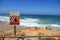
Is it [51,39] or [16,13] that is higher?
[16,13]

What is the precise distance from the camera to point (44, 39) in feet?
25.5

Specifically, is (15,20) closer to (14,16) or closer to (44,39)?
(14,16)

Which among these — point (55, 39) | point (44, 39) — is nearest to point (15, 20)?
point (44, 39)

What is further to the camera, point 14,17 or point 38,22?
point 38,22

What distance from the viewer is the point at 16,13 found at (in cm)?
574

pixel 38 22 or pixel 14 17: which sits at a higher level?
pixel 14 17

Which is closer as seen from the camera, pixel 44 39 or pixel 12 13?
pixel 12 13

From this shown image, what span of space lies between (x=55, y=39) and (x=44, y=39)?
0.60 metres

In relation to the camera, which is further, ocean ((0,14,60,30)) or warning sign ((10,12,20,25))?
ocean ((0,14,60,30))

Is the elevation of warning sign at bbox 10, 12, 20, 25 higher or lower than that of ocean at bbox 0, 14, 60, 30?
higher

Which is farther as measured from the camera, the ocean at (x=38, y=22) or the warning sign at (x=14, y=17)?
the ocean at (x=38, y=22)

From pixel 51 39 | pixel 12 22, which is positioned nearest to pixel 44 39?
pixel 51 39

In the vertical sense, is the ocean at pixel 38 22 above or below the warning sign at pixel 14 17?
below

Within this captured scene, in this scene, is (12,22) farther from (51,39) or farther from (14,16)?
(51,39)
